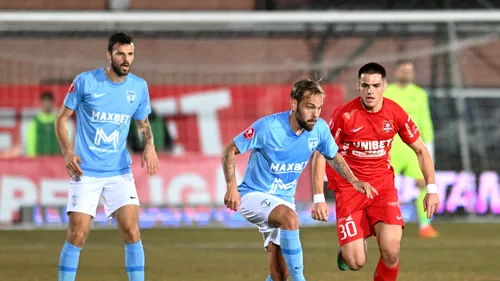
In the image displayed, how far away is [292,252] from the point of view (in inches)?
313

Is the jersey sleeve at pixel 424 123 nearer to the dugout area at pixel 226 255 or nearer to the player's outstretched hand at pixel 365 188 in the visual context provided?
the dugout area at pixel 226 255

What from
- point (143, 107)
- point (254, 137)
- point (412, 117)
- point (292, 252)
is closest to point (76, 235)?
point (143, 107)

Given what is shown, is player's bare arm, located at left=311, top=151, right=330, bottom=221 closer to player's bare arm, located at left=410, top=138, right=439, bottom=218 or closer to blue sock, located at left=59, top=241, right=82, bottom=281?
player's bare arm, located at left=410, top=138, right=439, bottom=218

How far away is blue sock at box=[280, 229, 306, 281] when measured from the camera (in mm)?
7945

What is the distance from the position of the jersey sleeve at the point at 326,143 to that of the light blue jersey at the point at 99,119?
60.1 inches

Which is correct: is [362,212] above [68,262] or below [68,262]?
above

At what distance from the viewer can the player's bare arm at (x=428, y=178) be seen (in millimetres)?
8406

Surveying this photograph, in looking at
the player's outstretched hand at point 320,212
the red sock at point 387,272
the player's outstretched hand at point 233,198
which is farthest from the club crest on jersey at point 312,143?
the red sock at point 387,272

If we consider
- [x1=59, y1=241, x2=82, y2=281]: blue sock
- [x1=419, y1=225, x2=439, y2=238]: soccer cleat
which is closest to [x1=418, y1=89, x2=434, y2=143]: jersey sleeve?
[x1=419, y1=225, x2=439, y2=238]: soccer cleat

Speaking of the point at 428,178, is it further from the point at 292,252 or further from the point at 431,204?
the point at 292,252

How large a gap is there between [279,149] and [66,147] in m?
1.61

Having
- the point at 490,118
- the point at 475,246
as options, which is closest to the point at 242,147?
the point at 475,246

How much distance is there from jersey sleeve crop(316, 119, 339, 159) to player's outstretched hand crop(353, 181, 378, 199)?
0.30 m

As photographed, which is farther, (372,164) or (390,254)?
(372,164)
